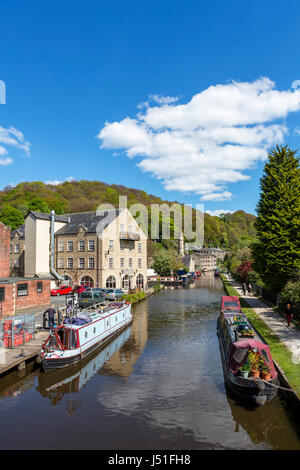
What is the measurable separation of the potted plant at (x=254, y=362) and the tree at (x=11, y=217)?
75650 mm

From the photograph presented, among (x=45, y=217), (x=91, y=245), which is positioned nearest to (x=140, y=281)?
(x=91, y=245)

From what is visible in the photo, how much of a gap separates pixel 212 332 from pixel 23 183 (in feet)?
368

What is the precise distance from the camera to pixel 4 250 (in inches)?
1211

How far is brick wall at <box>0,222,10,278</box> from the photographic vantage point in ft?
98.7

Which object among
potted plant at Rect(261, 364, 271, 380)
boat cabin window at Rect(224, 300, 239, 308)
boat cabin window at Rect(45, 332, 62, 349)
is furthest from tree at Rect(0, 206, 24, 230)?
potted plant at Rect(261, 364, 271, 380)

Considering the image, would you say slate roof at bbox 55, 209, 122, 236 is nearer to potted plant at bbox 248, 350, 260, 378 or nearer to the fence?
the fence

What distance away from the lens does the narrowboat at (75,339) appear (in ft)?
58.1

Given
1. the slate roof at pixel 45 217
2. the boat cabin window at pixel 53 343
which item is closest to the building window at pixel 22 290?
the boat cabin window at pixel 53 343

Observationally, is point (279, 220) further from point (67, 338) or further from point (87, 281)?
point (87, 281)

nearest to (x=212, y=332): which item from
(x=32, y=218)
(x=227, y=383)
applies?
(x=227, y=383)

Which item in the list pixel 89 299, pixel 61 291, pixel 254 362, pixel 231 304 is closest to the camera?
pixel 254 362

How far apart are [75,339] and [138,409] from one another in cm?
687

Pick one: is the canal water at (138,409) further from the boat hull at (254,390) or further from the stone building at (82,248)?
the stone building at (82,248)
